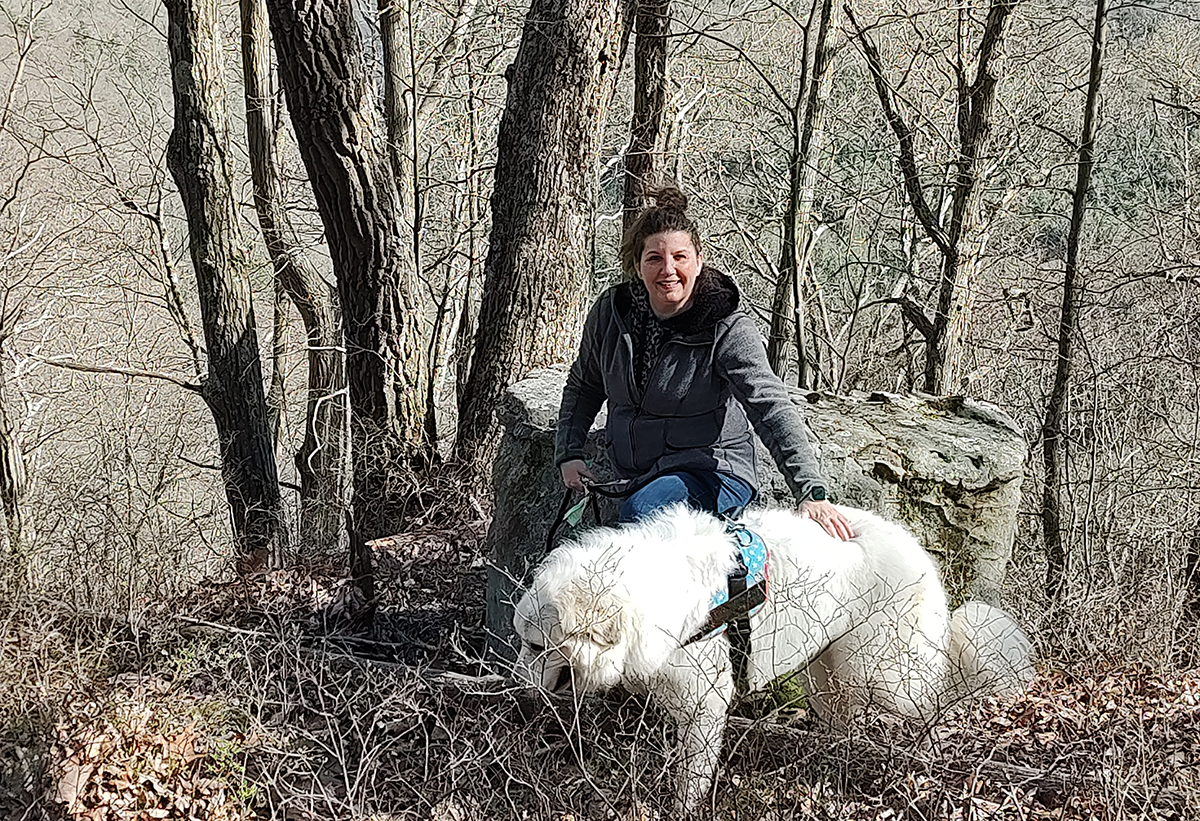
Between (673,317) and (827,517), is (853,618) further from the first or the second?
(673,317)

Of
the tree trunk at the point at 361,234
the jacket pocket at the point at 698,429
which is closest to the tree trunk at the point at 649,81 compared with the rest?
the tree trunk at the point at 361,234

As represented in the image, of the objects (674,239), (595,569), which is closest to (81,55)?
(674,239)

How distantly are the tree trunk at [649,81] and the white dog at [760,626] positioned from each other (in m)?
5.63

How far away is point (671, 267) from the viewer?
3.95m

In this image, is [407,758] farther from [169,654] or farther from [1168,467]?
[1168,467]

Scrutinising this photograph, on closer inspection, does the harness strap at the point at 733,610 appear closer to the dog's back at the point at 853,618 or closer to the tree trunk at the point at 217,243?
the dog's back at the point at 853,618

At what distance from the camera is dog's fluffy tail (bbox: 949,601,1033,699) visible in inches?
157

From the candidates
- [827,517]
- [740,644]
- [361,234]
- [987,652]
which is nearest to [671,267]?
[827,517]

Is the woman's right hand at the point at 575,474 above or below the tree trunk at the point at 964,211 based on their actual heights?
below

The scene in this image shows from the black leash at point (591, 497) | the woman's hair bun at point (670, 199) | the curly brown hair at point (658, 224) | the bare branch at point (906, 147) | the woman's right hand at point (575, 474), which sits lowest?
the black leash at point (591, 497)

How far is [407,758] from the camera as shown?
3988 mm

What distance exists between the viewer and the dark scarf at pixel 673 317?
4008mm

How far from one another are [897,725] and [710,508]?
1047mm

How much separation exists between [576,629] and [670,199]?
5.90 feet
